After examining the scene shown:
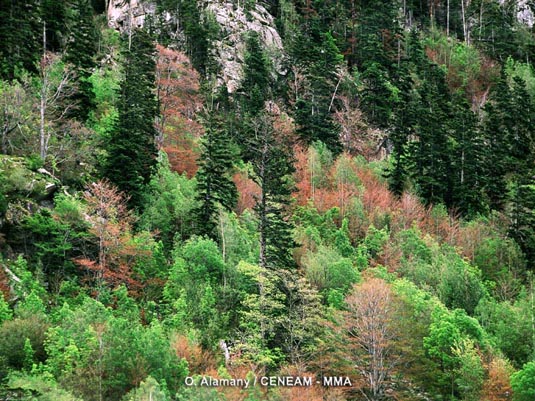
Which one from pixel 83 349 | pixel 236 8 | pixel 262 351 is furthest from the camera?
pixel 236 8

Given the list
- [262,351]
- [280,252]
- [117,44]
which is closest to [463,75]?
[117,44]

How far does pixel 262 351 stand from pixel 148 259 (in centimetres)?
924

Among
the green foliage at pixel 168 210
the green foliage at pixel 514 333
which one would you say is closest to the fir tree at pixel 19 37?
the green foliage at pixel 168 210

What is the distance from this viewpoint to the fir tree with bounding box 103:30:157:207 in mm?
40219

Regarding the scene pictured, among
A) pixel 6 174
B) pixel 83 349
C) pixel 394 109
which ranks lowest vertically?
pixel 83 349

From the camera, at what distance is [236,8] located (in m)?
73.8

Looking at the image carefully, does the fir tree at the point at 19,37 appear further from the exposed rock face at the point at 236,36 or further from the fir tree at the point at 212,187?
the exposed rock face at the point at 236,36

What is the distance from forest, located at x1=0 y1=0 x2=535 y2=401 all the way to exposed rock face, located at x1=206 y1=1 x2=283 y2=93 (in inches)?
14.5

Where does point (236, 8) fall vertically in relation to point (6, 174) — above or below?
above

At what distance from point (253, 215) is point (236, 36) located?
115 ft

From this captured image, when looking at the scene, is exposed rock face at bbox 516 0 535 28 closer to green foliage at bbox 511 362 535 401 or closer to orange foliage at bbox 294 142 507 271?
orange foliage at bbox 294 142 507 271

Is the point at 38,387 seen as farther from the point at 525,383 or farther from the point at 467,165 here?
the point at 467,165

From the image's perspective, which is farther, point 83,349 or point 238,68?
point 238,68

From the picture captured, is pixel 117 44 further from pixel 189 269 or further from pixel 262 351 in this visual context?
pixel 262 351
